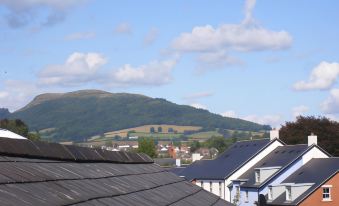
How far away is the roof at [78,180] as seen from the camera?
688 cm

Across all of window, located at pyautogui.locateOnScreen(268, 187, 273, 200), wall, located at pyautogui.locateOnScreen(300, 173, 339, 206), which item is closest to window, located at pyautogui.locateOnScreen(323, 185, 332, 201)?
wall, located at pyautogui.locateOnScreen(300, 173, 339, 206)

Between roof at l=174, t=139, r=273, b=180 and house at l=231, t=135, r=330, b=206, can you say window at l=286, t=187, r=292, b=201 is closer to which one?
house at l=231, t=135, r=330, b=206

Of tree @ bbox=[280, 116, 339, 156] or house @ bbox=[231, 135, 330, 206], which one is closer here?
house @ bbox=[231, 135, 330, 206]

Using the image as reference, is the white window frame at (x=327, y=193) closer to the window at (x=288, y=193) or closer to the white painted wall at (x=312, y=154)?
the window at (x=288, y=193)

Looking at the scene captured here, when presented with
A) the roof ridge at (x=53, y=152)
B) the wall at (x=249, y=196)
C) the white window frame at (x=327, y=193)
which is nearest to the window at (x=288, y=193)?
the white window frame at (x=327, y=193)

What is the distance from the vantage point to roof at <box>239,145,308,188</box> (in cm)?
7056

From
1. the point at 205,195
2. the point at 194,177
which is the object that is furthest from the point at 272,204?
the point at 205,195

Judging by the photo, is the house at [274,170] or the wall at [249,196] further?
the wall at [249,196]

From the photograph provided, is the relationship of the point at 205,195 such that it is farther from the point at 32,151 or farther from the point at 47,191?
the point at 47,191

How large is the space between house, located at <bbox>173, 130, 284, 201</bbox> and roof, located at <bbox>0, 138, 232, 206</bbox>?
2577 inches

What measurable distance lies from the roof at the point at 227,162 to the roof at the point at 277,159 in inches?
51.8

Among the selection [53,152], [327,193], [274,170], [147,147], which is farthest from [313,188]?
[147,147]

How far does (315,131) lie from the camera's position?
9819 cm

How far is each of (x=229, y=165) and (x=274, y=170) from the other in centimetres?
1186
